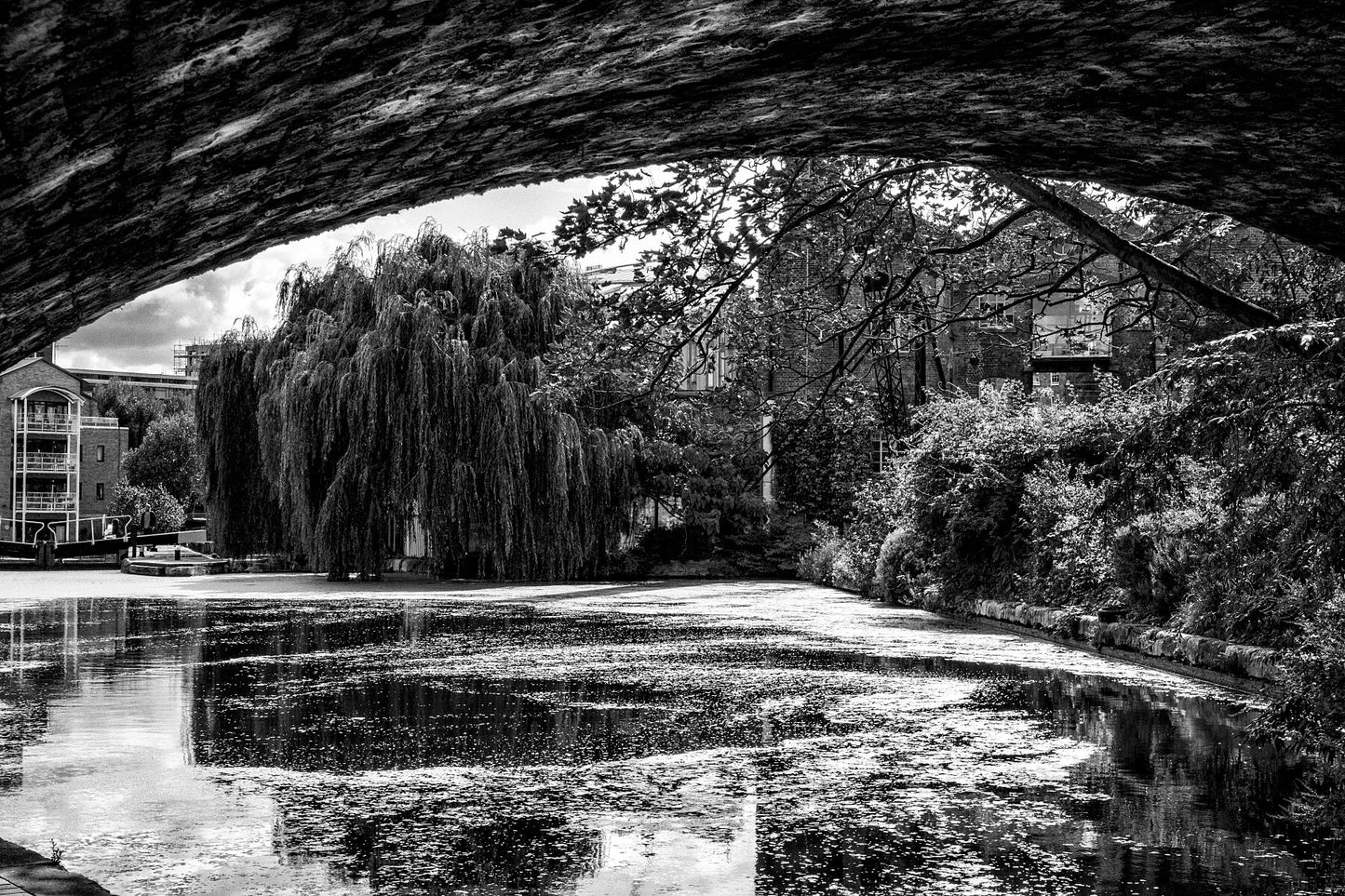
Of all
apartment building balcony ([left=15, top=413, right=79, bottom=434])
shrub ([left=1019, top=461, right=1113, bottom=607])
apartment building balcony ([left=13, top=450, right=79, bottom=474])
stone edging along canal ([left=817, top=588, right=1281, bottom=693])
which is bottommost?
stone edging along canal ([left=817, top=588, right=1281, bottom=693])

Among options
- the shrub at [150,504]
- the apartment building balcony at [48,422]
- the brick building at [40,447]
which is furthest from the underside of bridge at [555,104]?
the apartment building balcony at [48,422]

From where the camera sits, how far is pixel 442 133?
2.44 metres

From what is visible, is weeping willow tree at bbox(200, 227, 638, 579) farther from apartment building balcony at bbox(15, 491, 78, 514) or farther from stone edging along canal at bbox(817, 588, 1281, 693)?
apartment building balcony at bbox(15, 491, 78, 514)

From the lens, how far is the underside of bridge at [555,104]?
1.66m

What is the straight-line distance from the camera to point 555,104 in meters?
2.48

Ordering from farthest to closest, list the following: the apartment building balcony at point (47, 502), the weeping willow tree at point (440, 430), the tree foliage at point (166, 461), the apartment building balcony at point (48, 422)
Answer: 1. the tree foliage at point (166, 461)
2. the apartment building balcony at point (47, 502)
3. the apartment building balcony at point (48, 422)
4. the weeping willow tree at point (440, 430)

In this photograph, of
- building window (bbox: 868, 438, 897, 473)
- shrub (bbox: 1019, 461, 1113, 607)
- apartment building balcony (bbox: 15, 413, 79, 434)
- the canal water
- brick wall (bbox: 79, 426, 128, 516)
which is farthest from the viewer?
brick wall (bbox: 79, 426, 128, 516)

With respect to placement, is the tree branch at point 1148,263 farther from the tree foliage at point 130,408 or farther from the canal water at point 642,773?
the tree foliage at point 130,408

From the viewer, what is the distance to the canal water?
4965 millimetres

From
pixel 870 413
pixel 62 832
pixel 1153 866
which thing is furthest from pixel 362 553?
pixel 1153 866

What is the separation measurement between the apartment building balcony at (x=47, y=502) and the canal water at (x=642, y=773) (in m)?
67.2

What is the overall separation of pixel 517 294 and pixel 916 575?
12.5 meters

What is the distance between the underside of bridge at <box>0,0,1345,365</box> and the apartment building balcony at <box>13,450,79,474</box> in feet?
258

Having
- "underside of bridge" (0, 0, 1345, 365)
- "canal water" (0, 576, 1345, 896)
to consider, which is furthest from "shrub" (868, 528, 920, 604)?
"underside of bridge" (0, 0, 1345, 365)
